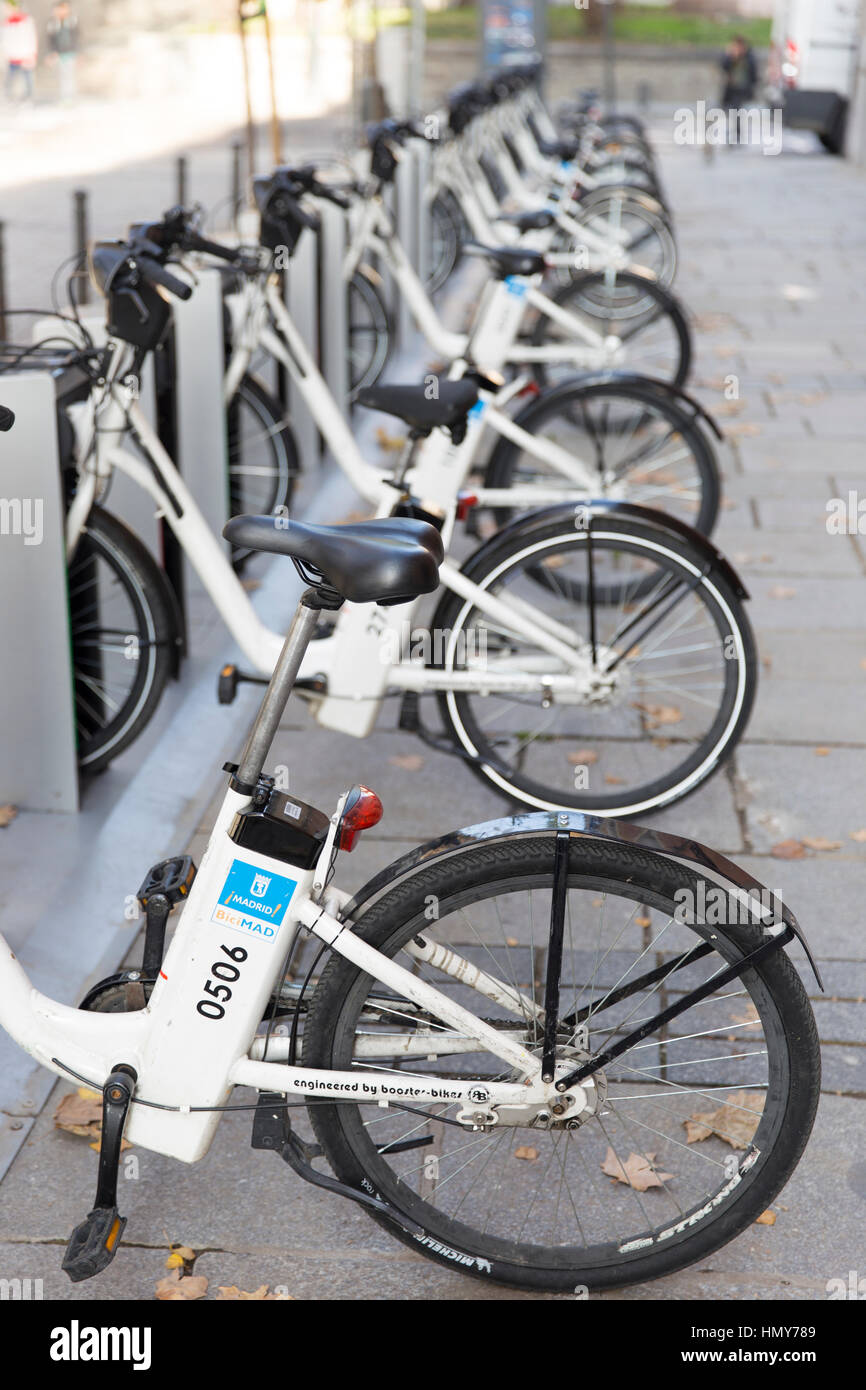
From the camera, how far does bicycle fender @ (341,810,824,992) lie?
2266mm

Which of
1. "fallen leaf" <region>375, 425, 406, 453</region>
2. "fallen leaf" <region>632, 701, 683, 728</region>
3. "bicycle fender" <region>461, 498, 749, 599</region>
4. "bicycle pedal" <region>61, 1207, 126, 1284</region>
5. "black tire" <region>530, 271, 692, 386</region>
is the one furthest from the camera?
"fallen leaf" <region>375, 425, 406, 453</region>

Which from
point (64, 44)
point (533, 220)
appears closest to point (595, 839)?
point (533, 220)

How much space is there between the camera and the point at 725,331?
9797 millimetres

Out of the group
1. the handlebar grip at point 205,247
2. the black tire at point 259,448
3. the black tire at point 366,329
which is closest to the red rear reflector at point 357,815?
the handlebar grip at point 205,247

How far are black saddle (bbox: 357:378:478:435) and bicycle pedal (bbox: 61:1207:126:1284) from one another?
85.5 inches

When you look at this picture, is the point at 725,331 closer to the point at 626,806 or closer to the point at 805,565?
the point at 805,565

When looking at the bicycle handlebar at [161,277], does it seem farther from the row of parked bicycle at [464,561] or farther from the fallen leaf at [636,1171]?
the fallen leaf at [636,1171]

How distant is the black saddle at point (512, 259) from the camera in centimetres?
522

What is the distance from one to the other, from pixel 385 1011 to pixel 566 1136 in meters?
0.67

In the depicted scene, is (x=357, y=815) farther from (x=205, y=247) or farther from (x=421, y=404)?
(x=205, y=247)

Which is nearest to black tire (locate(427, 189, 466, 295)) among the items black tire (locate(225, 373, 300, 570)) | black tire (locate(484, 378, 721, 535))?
black tire (locate(484, 378, 721, 535))

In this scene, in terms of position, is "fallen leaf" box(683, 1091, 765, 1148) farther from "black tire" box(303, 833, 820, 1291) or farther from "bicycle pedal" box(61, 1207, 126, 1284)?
"bicycle pedal" box(61, 1207, 126, 1284)

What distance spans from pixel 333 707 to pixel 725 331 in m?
6.56

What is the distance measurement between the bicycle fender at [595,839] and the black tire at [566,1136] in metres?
0.02
